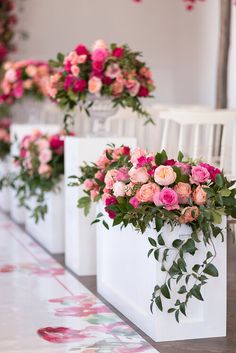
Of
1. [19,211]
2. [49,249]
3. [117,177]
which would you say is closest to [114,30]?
[19,211]

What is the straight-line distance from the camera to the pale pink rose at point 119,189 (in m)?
3.42

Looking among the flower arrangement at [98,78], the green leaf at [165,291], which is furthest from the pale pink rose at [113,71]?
the green leaf at [165,291]

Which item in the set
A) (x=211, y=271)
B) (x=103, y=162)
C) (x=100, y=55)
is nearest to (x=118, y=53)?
(x=100, y=55)

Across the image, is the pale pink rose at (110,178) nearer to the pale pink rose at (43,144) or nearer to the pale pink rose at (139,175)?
the pale pink rose at (139,175)

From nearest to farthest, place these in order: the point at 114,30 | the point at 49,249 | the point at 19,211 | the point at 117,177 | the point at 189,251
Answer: the point at 189,251 → the point at 117,177 → the point at 49,249 → the point at 19,211 → the point at 114,30

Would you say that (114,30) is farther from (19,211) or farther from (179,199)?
(179,199)

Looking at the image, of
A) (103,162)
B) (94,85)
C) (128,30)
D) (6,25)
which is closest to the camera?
(103,162)

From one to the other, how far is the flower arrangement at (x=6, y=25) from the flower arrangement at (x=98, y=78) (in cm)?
412

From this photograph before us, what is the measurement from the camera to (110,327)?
3568 millimetres

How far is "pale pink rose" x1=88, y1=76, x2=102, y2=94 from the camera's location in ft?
15.3

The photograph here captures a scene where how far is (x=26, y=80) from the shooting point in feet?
21.6

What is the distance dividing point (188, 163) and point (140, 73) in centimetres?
157

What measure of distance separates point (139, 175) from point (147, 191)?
103 mm

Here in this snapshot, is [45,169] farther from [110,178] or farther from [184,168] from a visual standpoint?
[184,168]
